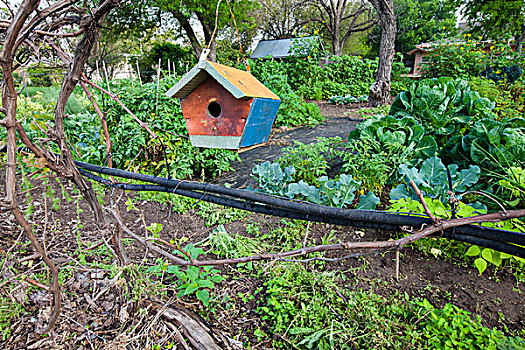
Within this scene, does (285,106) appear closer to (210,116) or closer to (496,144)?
(496,144)

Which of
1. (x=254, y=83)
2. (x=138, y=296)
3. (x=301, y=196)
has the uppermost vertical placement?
(x=254, y=83)

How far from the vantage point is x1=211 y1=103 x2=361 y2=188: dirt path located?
153 inches

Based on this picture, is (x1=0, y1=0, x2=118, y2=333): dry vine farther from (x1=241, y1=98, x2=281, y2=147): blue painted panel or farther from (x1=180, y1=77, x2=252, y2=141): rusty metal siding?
(x1=241, y1=98, x2=281, y2=147): blue painted panel

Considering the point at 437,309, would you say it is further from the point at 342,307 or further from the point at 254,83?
the point at 254,83

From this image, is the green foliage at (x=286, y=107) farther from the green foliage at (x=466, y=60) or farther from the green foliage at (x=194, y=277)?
the green foliage at (x=466, y=60)

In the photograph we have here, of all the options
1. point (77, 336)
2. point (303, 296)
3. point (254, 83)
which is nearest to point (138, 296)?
point (77, 336)

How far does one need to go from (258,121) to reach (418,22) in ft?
101

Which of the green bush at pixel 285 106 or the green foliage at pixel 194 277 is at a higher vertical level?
the green bush at pixel 285 106

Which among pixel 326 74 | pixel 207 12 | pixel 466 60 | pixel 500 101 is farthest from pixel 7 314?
pixel 207 12

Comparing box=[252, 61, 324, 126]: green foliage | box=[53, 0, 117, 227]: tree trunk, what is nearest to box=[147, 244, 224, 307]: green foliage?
box=[53, 0, 117, 227]: tree trunk

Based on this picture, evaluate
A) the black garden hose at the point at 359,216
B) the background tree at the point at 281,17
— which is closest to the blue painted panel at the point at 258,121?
the black garden hose at the point at 359,216

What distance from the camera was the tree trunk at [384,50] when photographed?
19.7 ft

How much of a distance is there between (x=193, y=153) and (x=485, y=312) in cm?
339

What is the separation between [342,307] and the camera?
194 cm
